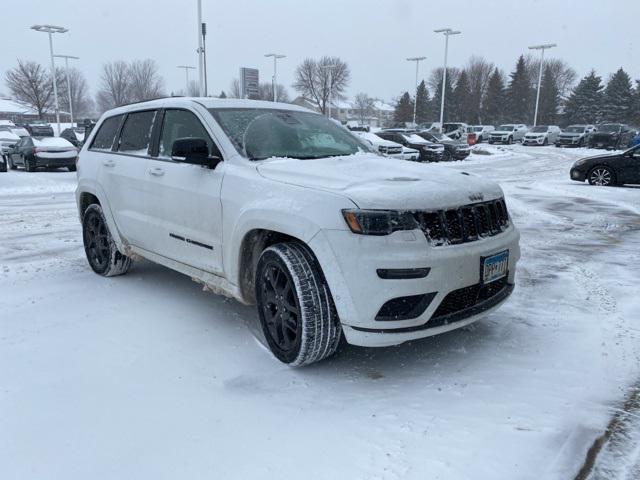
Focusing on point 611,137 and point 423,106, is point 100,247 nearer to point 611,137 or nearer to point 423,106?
point 611,137

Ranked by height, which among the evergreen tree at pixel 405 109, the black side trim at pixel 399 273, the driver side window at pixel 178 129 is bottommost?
the black side trim at pixel 399 273

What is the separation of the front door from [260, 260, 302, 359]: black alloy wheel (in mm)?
564

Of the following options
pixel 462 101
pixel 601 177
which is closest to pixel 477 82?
pixel 462 101

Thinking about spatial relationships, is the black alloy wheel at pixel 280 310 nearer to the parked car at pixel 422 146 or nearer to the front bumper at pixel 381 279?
the front bumper at pixel 381 279

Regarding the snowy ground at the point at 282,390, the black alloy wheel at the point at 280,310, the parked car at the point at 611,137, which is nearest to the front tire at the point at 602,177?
the snowy ground at the point at 282,390

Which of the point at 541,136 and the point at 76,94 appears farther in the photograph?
the point at 76,94

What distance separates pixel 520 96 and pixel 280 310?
76936 mm

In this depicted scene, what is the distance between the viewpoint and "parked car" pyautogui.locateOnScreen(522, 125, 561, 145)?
41062 mm

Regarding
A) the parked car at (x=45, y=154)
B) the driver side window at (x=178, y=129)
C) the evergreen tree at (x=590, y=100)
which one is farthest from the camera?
the evergreen tree at (x=590, y=100)

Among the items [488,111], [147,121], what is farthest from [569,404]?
[488,111]

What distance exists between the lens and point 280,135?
4.15 m

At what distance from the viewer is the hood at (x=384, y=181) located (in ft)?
9.96

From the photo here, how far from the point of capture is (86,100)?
9706 centimetres

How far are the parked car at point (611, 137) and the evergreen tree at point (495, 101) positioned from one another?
39.0 meters
